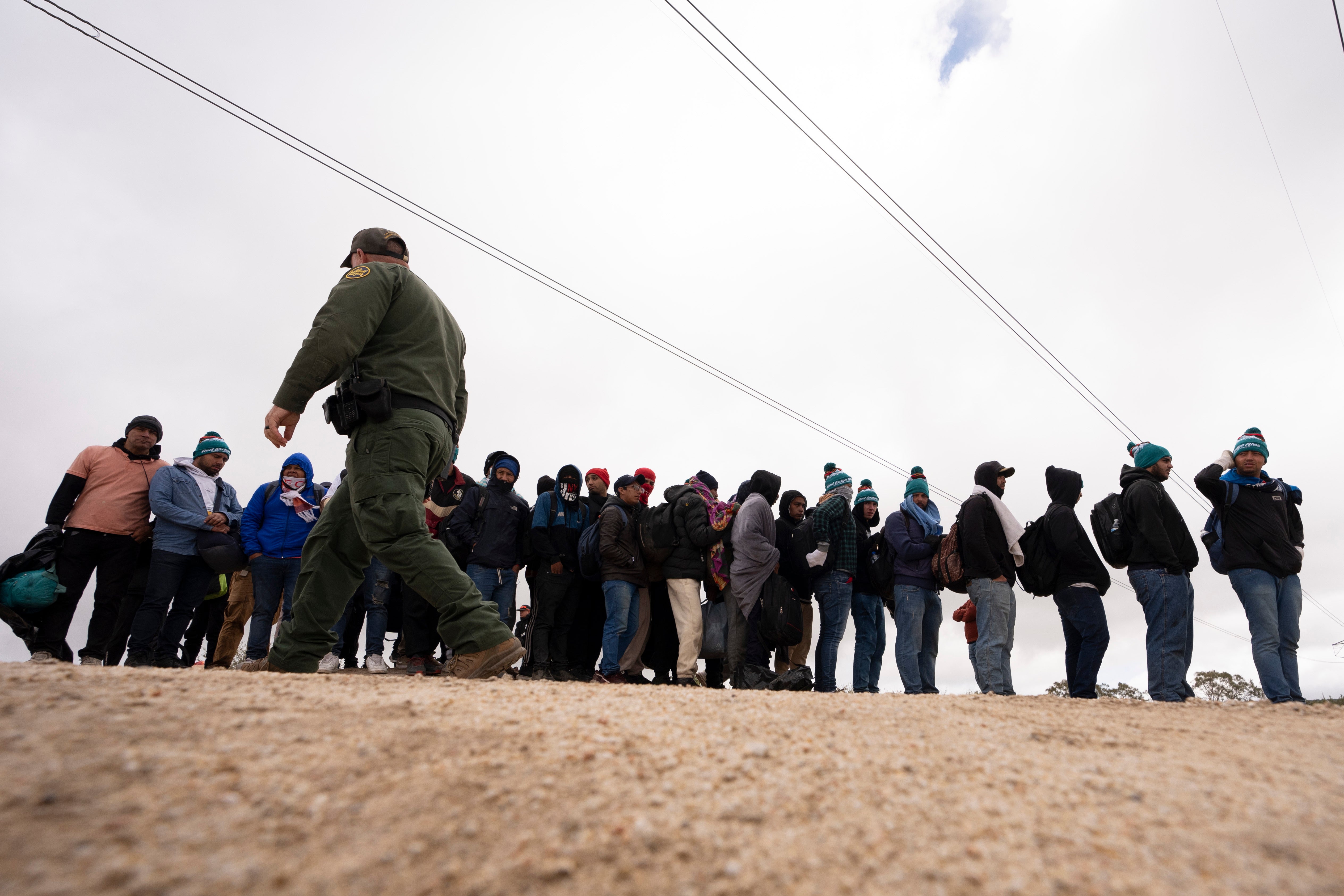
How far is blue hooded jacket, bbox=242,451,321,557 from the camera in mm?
6043

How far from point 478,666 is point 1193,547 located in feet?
17.0

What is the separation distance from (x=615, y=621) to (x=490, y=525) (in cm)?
147

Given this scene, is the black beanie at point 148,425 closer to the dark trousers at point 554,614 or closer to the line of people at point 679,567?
the line of people at point 679,567

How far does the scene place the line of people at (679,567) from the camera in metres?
5.27

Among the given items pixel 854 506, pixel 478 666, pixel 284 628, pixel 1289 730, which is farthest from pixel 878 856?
pixel 854 506

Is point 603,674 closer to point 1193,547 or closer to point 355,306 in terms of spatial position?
point 355,306

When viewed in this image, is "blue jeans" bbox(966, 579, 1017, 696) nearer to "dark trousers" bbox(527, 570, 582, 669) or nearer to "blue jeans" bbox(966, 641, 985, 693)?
"blue jeans" bbox(966, 641, 985, 693)

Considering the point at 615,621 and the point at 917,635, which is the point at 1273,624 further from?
the point at 615,621

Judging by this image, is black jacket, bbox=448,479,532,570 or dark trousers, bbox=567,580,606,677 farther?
dark trousers, bbox=567,580,606,677

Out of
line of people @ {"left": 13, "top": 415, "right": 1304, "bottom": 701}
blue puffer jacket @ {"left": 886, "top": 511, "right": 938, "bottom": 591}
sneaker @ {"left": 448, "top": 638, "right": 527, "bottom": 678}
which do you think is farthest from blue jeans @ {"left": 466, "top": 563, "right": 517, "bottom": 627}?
blue puffer jacket @ {"left": 886, "top": 511, "right": 938, "bottom": 591}

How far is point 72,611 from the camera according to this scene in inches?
199

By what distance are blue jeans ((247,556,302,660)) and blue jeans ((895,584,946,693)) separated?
207 inches

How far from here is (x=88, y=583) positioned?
17.2ft

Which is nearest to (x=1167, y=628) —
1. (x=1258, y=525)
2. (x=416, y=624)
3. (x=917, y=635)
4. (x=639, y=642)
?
(x=1258, y=525)
